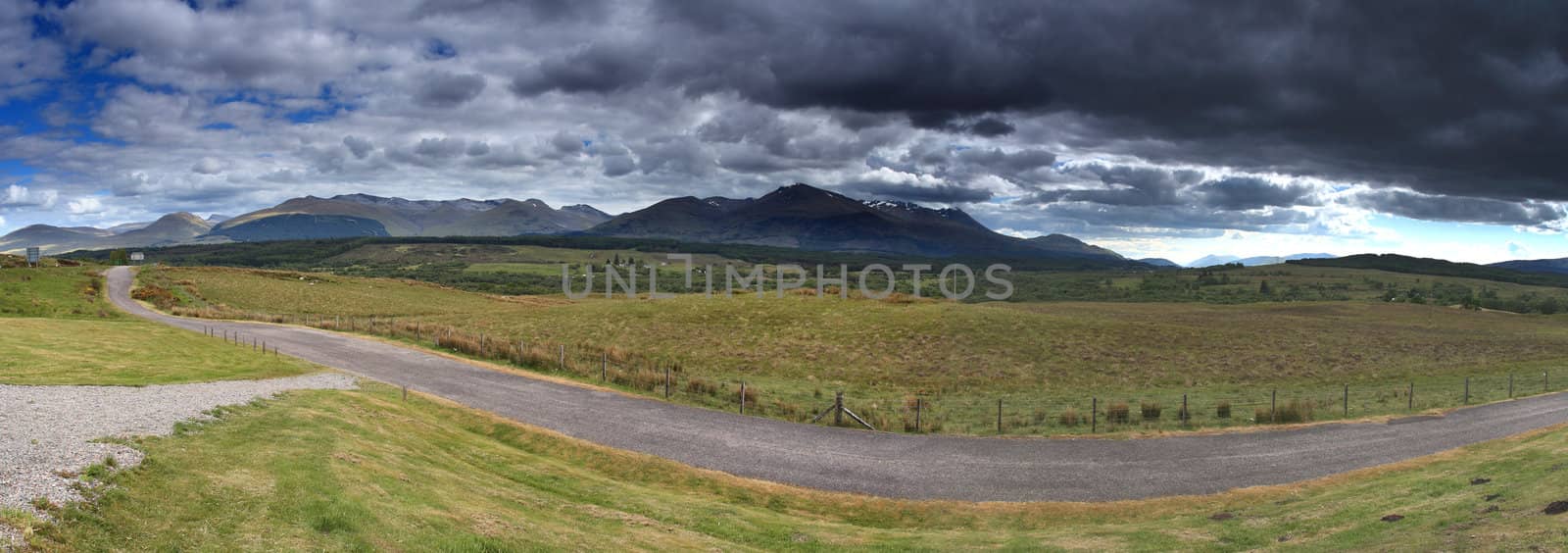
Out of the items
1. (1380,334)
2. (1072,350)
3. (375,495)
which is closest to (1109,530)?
(375,495)

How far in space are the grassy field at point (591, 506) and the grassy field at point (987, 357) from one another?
33.2 ft

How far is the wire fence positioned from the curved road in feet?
6.70

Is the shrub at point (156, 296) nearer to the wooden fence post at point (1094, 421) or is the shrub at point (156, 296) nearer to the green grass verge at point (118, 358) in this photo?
the green grass verge at point (118, 358)

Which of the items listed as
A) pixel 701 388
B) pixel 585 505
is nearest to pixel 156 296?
pixel 701 388

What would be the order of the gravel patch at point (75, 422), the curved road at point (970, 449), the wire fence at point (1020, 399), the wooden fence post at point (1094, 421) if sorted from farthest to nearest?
1. the wire fence at point (1020, 399)
2. the wooden fence post at point (1094, 421)
3. the curved road at point (970, 449)
4. the gravel patch at point (75, 422)

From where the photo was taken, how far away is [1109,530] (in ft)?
55.9

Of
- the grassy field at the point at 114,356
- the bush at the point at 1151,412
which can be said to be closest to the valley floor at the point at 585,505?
the grassy field at the point at 114,356

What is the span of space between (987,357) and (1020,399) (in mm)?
10962

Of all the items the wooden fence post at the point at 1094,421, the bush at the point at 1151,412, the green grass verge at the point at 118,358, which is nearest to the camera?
the green grass verge at the point at 118,358

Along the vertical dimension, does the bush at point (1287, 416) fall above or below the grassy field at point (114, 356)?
below

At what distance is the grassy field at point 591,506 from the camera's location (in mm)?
10695

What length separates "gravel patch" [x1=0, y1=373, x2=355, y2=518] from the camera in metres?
10.0

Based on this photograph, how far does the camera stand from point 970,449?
25.7 m

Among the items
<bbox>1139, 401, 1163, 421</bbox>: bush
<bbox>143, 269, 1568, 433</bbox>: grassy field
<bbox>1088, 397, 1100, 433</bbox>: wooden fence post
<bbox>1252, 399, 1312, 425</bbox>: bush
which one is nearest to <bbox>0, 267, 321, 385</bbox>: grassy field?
<bbox>143, 269, 1568, 433</bbox>: grassy field
